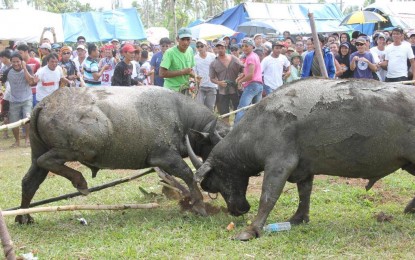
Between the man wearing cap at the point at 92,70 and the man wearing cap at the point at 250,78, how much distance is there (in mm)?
3087

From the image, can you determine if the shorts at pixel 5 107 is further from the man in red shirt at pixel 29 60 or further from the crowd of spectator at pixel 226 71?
the man in red shirt at pixel 29 60

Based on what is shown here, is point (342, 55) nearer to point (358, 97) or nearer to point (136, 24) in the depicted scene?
point (358, 97)

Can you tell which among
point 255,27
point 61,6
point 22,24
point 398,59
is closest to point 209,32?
point 22,24

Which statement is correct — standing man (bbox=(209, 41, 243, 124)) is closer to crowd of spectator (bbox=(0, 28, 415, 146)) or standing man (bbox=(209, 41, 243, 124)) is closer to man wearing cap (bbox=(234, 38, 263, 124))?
crowd of spectator (bbox=(0, 28, 415, 146))

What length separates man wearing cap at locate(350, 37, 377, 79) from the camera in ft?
38.7

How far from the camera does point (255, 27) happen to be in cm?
3159

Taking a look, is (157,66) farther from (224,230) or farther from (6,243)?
(6,243)

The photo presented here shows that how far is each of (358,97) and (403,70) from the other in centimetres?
708

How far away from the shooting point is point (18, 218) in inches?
263

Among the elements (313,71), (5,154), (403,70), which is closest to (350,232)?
(313,71)

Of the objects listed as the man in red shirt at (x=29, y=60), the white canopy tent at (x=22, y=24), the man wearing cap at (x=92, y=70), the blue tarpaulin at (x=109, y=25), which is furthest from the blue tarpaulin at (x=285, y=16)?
the man wearing cap at (x=92, y=70)

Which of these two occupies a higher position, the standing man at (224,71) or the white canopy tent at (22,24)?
the standing man at (224,71)

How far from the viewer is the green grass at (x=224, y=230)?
529cm

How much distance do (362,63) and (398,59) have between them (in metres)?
0.93
